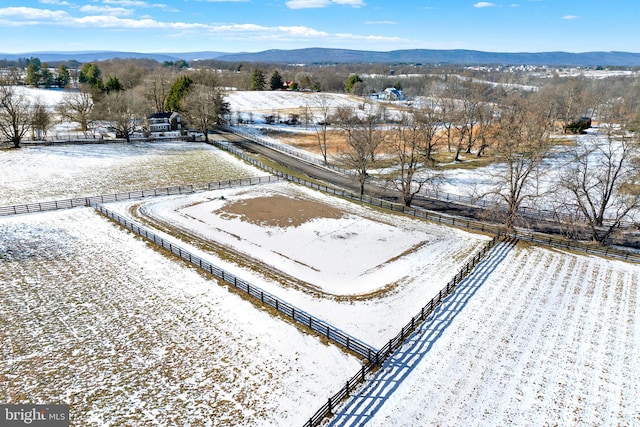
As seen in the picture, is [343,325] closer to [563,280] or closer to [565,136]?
[563,280]

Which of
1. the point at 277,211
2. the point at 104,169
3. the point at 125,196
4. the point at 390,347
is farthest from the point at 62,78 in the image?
the point at 390,347

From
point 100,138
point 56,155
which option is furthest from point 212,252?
point 100,138

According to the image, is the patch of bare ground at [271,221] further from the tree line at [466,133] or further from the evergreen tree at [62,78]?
the evergreen tree at [62,78]

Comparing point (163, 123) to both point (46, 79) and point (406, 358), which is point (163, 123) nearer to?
point (406, 358)

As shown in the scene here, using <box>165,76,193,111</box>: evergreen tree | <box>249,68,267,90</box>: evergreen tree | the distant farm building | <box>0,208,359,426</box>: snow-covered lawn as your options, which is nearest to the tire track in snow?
<box>0,208,359,426</box>: snow-covered lawn

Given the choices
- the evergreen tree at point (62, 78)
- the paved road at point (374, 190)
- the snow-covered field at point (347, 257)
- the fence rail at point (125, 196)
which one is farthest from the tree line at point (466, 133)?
the evergreen tree at point (62, 78)

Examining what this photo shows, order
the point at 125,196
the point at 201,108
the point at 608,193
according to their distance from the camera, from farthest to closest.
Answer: the point at 201,108
the point at 125,196
the point at 608,193
